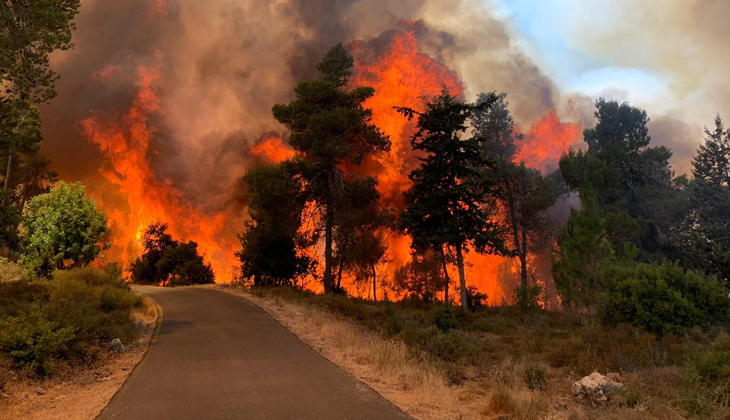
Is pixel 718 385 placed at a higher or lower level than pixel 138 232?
lower

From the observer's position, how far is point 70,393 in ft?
25.9

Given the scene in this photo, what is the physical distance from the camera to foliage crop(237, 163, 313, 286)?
2952 centimetres

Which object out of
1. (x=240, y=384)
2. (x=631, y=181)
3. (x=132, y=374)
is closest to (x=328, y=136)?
(x=132, y=374)

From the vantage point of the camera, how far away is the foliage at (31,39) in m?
13.9

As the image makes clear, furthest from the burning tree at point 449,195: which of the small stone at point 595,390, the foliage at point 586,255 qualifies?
the small stone at point 595,390

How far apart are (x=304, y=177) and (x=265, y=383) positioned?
2385 cm

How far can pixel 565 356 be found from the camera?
12453mm

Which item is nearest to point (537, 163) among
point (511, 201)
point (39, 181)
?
point (511, 201)

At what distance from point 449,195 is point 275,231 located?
1701 centimetres

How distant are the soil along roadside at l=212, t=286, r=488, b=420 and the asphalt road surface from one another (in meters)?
0.47

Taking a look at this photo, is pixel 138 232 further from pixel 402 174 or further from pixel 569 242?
pixel 569 242

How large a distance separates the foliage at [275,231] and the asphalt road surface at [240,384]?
16.7 meters

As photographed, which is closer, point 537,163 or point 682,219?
point 682,219

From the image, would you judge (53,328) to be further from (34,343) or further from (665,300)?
(665,300)
